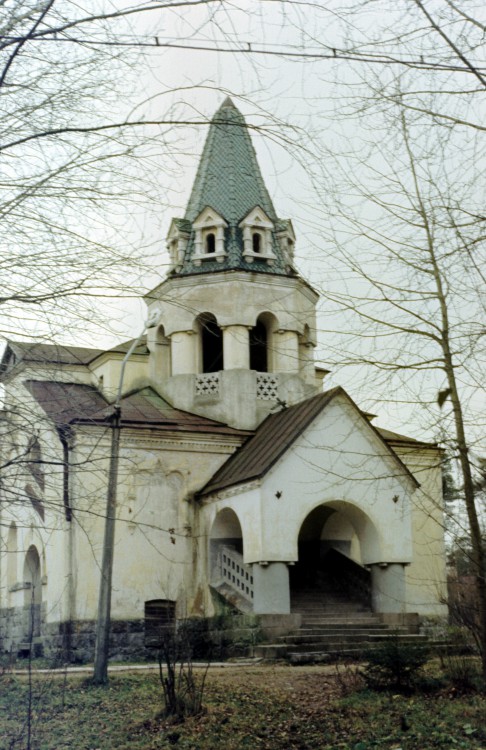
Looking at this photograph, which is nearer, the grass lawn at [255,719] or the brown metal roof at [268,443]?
the grass lawn at [255,719]

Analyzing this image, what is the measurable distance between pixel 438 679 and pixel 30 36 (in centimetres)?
1097

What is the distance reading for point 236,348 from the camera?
28.6m

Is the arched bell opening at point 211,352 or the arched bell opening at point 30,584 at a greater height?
the arched bell opening at point 211,352

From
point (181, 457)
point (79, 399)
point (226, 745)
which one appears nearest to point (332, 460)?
point (181, 457)

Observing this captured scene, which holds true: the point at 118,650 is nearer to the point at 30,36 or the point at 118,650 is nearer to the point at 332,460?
the point at 332,460

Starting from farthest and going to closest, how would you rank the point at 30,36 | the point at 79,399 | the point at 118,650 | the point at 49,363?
the point at 118,650, the point at 79,399, the point at 49,363, the point at 30,36

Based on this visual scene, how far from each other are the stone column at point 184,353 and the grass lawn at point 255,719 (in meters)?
13.8

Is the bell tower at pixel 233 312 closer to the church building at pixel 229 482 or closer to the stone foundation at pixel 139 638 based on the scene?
the church building at pixel 229 482

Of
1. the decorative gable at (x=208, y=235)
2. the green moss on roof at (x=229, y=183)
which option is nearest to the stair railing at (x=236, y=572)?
the decorative gable at (x=208, y=235)

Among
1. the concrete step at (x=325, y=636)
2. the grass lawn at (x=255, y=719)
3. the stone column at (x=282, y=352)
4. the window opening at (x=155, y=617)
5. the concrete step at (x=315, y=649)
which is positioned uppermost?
the stone column at (x=282, y=352)

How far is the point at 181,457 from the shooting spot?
27.0 meters

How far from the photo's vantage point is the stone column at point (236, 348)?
93.4ft

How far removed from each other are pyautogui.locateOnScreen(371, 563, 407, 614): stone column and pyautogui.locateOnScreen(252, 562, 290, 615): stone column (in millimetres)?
2714

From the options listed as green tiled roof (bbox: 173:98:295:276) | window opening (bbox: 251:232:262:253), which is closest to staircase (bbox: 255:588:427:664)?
green tiled roof (bbox: 173:98:295:276)
